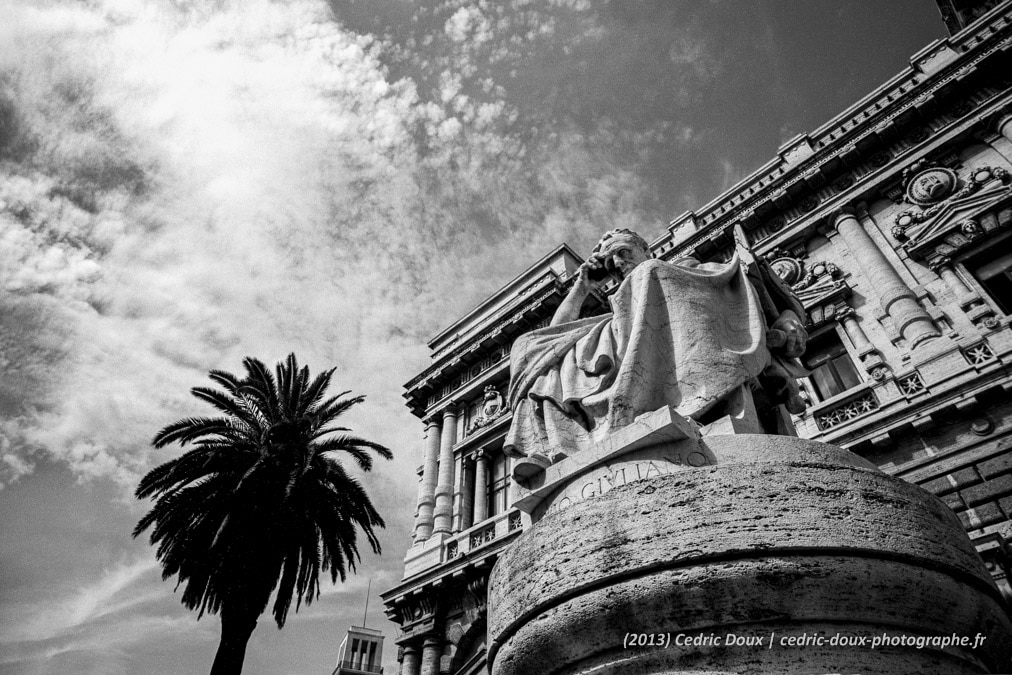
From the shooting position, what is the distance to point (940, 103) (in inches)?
485

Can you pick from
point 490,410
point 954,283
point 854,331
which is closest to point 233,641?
point 490,410

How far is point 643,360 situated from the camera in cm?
330

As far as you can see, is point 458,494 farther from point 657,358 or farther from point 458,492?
point 657,358

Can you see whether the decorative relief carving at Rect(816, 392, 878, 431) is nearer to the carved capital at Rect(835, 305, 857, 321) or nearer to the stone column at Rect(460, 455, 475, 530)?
the carved capital at Rect(835, 305, 857, 321)

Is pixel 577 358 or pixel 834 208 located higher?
pixel 834 208

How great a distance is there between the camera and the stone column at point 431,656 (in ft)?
43.0

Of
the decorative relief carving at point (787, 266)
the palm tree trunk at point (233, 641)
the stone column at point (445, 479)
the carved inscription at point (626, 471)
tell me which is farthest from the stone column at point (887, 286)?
the palm tree trunk at point (233, 641)

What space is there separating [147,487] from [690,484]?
13.3 m

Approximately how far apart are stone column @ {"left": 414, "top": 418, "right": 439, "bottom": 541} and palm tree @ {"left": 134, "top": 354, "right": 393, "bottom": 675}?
7.70 ft

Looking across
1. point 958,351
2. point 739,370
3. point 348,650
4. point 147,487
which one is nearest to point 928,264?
point 958,351

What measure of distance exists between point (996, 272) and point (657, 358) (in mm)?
10248

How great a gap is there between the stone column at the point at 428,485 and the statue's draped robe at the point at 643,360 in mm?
13498

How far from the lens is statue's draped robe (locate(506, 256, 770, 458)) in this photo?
10.6 feet

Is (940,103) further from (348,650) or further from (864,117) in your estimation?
(348,650)
